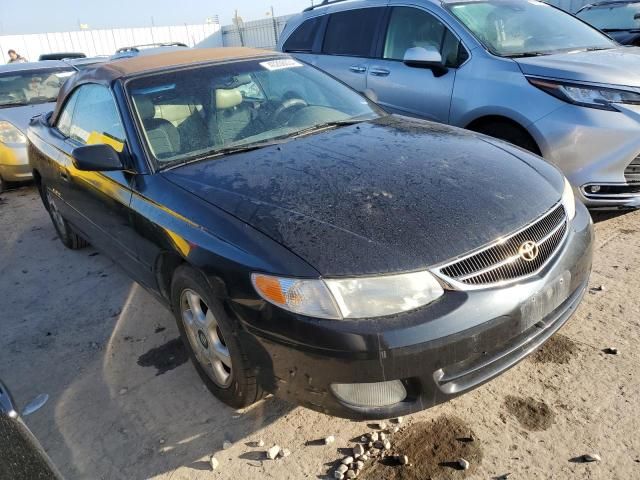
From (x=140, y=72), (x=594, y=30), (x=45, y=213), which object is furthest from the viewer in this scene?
(x=45, y=213)

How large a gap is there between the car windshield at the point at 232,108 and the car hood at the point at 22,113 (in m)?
4.13

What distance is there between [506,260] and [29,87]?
7.52 metres

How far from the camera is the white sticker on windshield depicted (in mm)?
3389

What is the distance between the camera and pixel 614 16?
29.3 feet

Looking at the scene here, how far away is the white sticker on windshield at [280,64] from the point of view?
3.39 m

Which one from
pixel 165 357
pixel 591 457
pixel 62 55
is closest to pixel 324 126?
pixel 165 357

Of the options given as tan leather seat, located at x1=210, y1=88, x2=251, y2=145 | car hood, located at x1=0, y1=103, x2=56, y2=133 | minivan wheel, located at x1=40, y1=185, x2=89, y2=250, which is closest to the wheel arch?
tan leather seat, located at x1=210, y1=88, x2=251, y2=145

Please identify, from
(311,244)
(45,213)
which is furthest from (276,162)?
(45,213)

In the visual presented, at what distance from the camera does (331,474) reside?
2086mm

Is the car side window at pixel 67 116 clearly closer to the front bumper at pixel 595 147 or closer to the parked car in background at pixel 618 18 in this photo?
the front bumper at pixel 595 147

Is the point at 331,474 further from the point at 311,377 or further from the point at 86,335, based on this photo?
the point at 86,335

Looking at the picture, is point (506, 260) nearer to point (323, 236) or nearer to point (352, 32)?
point (323, 236)

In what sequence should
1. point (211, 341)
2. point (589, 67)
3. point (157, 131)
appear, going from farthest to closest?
1. point (589, 67)
2. point (157, 131)
3. point (211, 341)

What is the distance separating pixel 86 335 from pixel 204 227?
1549 millimetres
